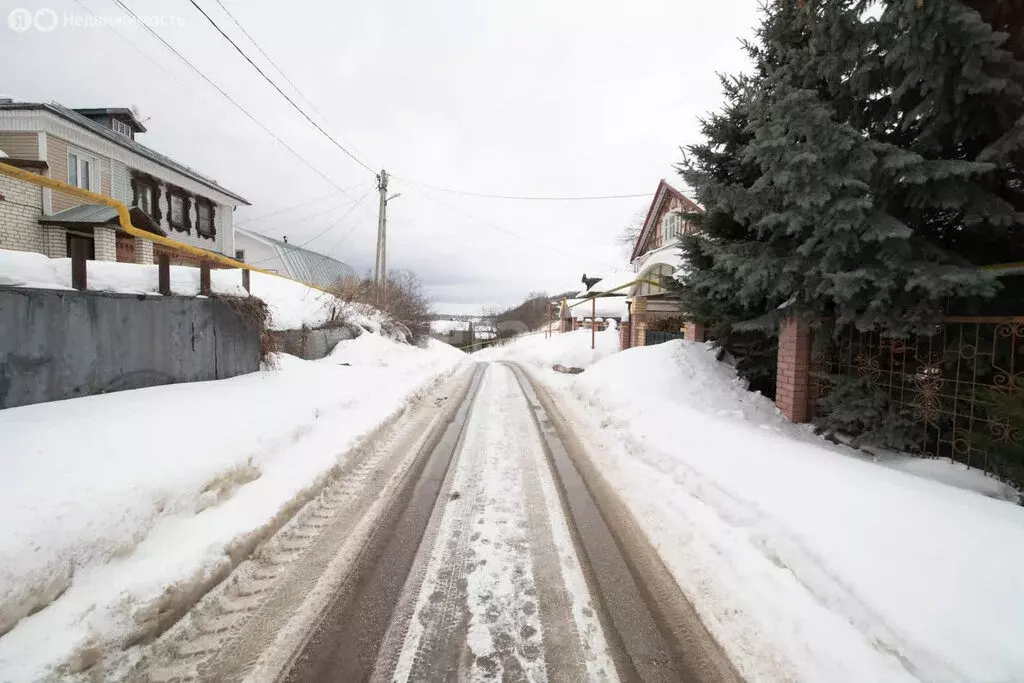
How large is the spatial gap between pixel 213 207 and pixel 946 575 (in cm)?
2761

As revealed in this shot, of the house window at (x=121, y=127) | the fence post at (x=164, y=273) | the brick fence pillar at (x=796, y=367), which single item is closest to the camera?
the fence post at (x=164, y=273)

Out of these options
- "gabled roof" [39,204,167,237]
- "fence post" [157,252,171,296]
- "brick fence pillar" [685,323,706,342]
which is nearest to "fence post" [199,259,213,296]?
"fence post" [157,252,171,296]

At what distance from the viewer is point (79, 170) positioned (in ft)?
49.2

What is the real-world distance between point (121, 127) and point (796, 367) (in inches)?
1032

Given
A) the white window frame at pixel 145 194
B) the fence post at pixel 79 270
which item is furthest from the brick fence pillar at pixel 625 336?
the white window frame at pixel 145 194

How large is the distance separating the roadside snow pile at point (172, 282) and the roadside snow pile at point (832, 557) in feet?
19.1

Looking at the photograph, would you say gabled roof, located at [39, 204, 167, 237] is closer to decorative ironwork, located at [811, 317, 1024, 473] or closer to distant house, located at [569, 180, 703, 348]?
distant house, located at [569, 180, 703, 348]

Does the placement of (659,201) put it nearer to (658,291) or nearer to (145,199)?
(658,291)

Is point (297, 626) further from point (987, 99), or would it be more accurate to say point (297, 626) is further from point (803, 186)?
point (987, 99)

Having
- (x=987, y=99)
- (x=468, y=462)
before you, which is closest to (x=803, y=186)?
(x=987, y=99)

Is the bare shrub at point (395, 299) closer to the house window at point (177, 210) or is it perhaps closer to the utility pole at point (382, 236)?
the utility pole at point (382, 236)

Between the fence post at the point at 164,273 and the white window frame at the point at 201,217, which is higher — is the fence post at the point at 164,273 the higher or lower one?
→ the lower one

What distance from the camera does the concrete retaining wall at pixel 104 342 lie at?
384 centimetres

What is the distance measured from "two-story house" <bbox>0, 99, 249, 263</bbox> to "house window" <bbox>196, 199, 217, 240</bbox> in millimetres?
47
